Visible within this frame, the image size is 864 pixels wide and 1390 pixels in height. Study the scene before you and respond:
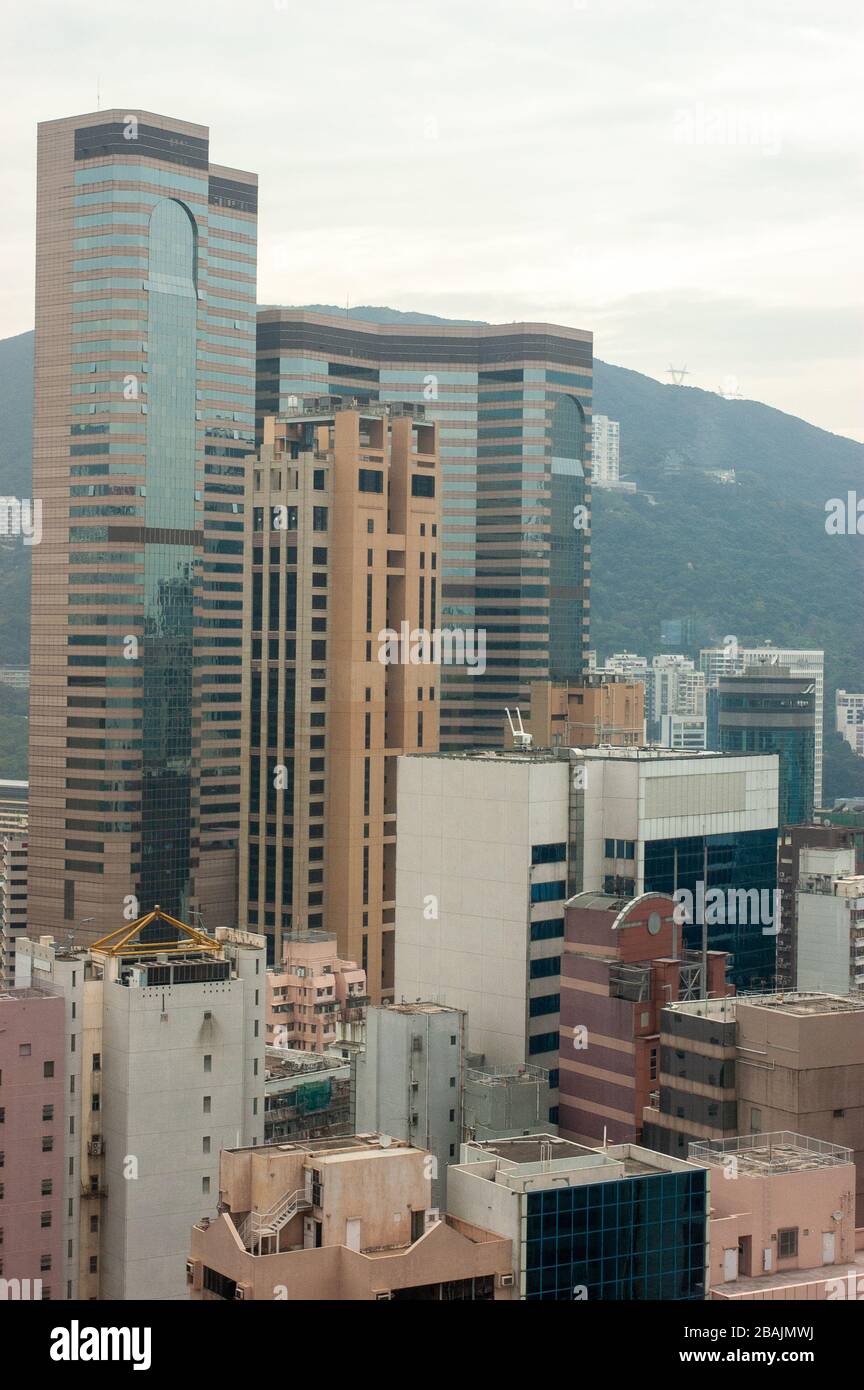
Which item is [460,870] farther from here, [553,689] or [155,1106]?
[553,689]

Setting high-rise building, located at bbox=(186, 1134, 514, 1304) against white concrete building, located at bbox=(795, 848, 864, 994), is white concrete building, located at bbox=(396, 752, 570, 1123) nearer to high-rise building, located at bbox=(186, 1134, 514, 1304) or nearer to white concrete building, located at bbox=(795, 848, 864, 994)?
high-rise building, located at bbox=(186, 1134, 514, 1304)

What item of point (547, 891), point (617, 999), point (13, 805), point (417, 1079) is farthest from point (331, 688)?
point (617, 999)

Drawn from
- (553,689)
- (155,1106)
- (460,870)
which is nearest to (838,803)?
(553,689)

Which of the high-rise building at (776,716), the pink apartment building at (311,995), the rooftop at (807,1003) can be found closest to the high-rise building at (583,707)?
the high-rise building at (776,716)

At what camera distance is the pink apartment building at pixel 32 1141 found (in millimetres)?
49156

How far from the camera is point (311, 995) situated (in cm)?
9000

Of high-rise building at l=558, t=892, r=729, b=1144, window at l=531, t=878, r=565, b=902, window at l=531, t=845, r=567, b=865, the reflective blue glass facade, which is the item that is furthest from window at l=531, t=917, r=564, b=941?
the reflective blue glass facade

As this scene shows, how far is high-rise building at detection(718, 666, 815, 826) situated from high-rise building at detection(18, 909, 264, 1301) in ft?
400

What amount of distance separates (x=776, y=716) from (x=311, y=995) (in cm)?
9198

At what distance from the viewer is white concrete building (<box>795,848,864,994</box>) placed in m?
88.7

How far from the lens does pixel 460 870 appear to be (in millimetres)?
66688

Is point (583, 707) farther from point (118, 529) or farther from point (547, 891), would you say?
point (547, 891)

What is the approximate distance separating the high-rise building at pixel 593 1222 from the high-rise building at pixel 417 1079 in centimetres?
1778

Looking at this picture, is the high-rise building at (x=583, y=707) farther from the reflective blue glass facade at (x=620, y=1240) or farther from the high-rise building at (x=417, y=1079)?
the reflective blue glass facade at (x=620, y=1240)
